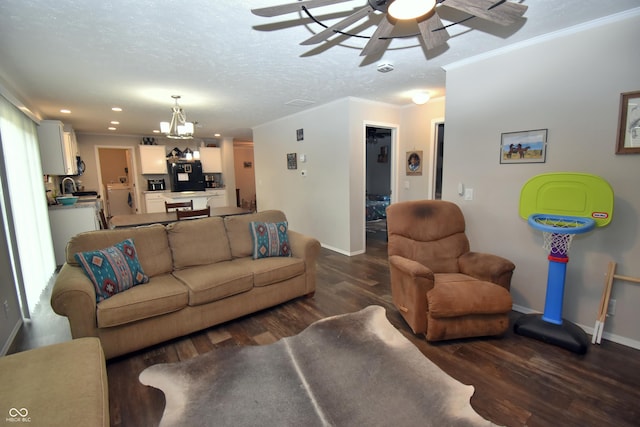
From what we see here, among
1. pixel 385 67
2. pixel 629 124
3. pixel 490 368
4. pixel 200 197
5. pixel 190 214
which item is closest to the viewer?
pixel 490 368

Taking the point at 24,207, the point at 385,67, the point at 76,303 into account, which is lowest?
the point at 76,303

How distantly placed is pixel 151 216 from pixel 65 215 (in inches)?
58.1

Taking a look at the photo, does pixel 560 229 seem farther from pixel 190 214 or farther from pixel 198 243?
pixel 190 214

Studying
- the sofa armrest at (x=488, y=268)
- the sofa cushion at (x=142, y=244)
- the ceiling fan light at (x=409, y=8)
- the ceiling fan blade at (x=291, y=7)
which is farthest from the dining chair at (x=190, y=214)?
the ceiling fan light at (x=409, y=8)

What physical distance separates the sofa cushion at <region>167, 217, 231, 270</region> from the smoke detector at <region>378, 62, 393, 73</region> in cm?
232

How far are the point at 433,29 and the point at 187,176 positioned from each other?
764 centimetres

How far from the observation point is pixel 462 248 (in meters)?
2.81

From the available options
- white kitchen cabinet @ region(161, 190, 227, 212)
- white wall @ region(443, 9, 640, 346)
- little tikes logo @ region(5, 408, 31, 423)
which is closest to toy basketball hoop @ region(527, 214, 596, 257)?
white wall @ region(443, 9, 640, 346)

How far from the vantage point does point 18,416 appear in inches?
42.1

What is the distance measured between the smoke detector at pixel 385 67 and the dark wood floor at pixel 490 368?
242 centimetres

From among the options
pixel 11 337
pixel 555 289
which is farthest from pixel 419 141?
pixel 11 337

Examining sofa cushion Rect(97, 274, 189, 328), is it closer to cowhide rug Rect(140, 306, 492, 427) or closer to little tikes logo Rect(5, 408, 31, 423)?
cowhide rug Rect(140, 306, 492, 427)

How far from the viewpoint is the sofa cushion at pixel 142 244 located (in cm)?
240

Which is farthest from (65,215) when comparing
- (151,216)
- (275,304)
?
(275,304)
